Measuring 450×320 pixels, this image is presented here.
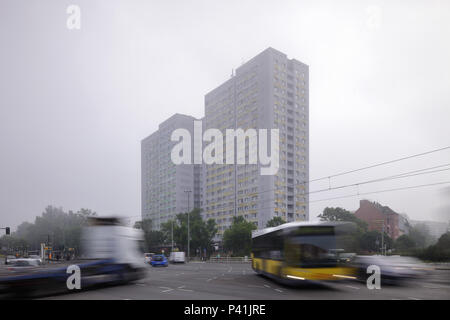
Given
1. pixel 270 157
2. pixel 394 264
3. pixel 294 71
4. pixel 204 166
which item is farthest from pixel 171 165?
pixel 394 264

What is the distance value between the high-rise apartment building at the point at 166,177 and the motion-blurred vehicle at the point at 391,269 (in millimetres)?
93805

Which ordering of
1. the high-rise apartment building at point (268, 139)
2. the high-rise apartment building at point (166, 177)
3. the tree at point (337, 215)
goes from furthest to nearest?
the high-rise apartment building at point (166, 177), the high-rise apartment building at point (268, 139), the tree at point (337, 215)

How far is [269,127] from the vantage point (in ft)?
292

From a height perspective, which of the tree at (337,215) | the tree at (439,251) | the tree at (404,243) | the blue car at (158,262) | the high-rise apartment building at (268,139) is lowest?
the tree at (404,243)

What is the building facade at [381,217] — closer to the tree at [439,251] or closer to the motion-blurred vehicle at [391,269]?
the tree at [439,251]

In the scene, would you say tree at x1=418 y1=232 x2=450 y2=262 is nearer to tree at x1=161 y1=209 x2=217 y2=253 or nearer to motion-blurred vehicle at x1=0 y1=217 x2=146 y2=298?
motion-blurred vehicle at x1=0 y1=217 x2=146 y2=298

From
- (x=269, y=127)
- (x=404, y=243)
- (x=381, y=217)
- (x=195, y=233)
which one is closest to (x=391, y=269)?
(x=195, y=233)

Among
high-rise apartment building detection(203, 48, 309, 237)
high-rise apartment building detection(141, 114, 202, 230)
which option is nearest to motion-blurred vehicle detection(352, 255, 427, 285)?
high-rise apartment building detection(203, 48, 309, 237)

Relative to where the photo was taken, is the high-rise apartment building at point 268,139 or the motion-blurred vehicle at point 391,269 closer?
the motion-blurred vehicle at point 391,269

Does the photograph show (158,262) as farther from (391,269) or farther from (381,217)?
(381,217)

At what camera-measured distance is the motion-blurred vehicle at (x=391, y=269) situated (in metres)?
16.7

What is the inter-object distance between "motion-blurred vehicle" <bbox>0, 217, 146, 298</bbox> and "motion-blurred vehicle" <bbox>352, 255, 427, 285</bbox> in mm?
10446

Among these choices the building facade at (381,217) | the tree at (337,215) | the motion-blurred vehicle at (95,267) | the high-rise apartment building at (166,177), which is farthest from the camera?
the high-rise apartment building at (166,177)

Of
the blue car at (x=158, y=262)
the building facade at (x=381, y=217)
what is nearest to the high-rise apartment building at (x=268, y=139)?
the building facade at (x=381, y=217)
